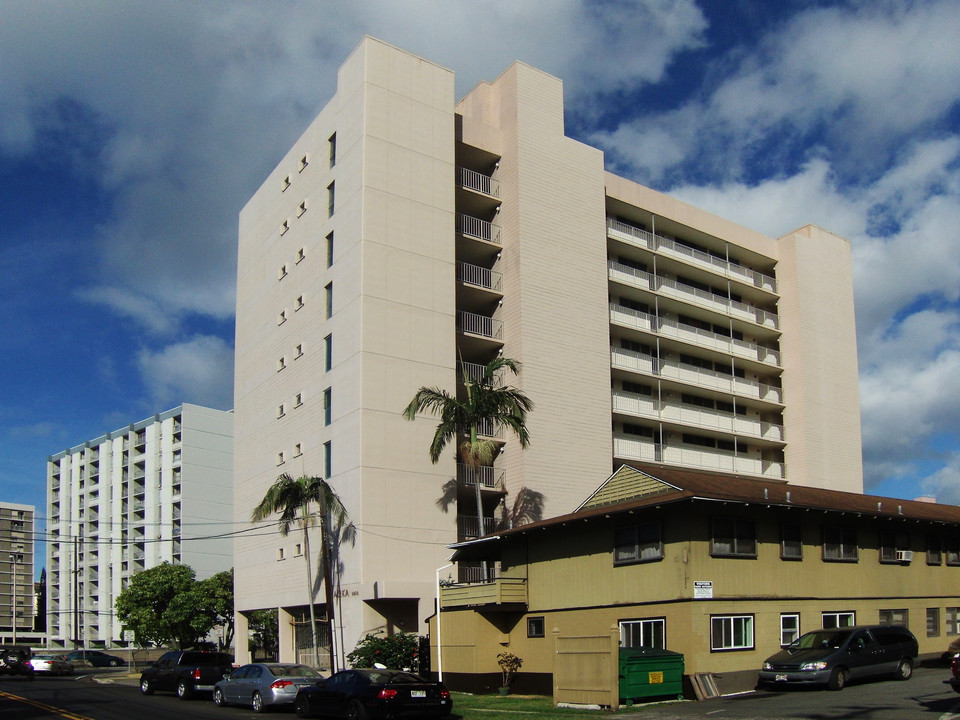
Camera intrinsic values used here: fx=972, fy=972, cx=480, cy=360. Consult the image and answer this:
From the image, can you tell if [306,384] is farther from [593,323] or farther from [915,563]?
[915,563]

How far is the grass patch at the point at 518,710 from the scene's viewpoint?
23.6m

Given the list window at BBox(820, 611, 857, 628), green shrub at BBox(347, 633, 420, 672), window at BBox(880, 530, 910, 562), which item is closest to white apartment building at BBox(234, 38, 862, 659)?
green shrub at BBox(347, 633, 420, 672)

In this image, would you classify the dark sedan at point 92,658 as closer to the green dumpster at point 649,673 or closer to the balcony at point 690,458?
the balcony at point 690,458

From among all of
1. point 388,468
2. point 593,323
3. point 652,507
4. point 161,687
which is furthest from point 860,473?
point 161,687

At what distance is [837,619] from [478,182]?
2989cm

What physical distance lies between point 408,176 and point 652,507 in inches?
977

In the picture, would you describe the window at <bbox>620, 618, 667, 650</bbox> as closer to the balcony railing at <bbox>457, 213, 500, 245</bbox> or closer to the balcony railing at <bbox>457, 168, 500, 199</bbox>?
the balcony railing at <bbox>457, 213, 500, 245</bbox>

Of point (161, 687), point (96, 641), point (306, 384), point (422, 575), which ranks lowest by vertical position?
point (96, 641)

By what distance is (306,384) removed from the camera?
1954 inches

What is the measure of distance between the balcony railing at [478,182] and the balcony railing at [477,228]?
153cm

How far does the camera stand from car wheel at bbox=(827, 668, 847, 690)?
1009 inches

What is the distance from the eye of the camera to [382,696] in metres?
22.7

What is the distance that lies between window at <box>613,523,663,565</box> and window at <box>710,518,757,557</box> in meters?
1.63

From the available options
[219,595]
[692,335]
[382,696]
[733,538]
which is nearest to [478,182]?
[692,335]
